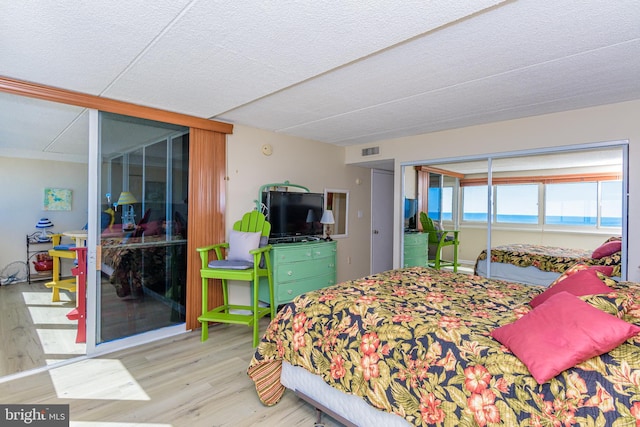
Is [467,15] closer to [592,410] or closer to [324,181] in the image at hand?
[592,410]

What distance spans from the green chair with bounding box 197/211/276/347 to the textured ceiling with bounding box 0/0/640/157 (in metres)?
1.24

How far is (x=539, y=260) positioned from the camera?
11.0 feet

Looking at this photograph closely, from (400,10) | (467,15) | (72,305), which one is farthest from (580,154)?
(72,305)

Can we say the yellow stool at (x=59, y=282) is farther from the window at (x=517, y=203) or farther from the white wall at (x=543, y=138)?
the window at (x=517, y=203)

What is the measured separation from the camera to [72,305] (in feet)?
13.7

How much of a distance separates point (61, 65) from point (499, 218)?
4199 mm

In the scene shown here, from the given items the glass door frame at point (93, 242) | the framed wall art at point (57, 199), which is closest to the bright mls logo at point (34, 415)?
the glass door frame at point (93, 242)

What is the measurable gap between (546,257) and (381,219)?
2.78 m

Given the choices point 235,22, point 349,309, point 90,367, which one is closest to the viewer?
point 235,22

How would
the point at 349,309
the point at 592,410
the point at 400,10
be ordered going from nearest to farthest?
the point at 592,410 < the point at 400,10 < the point at 349,309

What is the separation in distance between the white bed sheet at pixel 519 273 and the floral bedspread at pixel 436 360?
1.18 meters

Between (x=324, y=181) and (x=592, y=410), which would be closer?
(x=592, y=410)

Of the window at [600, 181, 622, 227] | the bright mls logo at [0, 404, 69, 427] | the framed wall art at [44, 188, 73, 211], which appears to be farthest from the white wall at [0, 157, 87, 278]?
the window at [600, 181, 622, 227]

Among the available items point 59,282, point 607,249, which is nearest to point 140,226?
point 59,282
